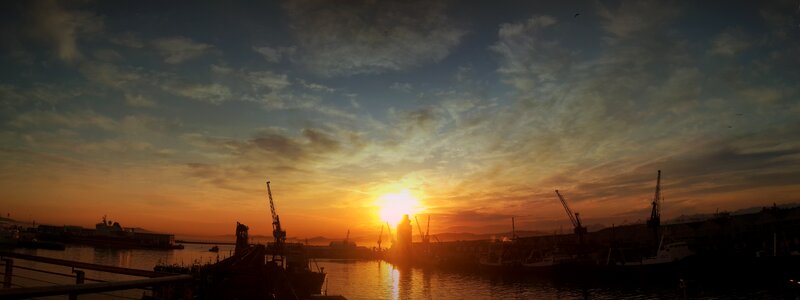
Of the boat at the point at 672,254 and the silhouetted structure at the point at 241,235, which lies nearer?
the silhouetted structure at the point at 241,235

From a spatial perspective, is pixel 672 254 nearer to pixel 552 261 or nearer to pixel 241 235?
pixel 552 261

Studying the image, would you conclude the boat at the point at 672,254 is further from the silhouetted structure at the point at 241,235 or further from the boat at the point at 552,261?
the silhouetted structure at the point at 241,235

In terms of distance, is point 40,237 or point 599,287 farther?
point 40,237

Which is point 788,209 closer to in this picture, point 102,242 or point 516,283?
point 516,283

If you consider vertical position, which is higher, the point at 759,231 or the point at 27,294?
the point at 27,294

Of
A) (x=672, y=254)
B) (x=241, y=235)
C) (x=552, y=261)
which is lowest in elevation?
(x=552, y=261)

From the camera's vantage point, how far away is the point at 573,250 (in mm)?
134875

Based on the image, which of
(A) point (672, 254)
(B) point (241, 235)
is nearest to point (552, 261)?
(A) point (672, 254)

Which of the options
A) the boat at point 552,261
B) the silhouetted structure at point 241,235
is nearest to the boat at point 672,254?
the boat at point 552,261

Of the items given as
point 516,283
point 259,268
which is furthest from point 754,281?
point 259,268

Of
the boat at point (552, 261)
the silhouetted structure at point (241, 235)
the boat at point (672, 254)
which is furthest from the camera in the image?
the boat at point (552, 261)

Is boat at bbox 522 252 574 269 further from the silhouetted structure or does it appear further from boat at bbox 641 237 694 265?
the silhouetted structure

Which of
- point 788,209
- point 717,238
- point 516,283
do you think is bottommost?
point 516,283

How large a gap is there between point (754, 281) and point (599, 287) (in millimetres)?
26197
